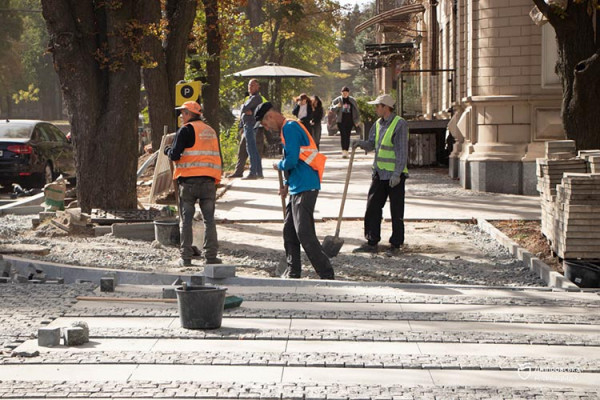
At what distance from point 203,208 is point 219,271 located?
1.56m

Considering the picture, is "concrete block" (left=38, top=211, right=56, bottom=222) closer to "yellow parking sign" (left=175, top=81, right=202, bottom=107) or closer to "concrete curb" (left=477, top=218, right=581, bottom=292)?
"yellow parking sign" (left=175, top=81, right=202, bottom=107)

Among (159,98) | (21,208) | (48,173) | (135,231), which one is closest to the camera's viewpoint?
(135,231)

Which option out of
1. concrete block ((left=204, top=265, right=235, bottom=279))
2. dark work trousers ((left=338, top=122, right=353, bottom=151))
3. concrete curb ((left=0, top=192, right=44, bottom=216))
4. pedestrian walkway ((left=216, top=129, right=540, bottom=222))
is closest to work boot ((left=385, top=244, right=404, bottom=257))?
concrete block ((left=204, top=265, right=235, bottom=279))

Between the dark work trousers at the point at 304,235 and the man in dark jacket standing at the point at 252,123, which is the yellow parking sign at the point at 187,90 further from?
the man in dark jacket standing at the point at 252,123

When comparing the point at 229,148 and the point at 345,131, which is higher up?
the point at 345,131

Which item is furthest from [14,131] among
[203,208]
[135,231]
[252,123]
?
[203,208]

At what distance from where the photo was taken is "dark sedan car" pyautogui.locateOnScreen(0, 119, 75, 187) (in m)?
23.0

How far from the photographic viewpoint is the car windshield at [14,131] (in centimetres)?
2356

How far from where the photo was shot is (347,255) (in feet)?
42.7

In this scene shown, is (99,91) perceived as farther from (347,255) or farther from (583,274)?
(583,274)

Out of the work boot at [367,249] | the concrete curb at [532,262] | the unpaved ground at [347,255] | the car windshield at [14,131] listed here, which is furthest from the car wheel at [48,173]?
the work boot at [367,249]

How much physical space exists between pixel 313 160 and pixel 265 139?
24273mm

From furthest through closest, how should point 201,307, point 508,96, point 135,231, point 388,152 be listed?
point 508,96 < point 135,231 < point 388,152 < point 201,307

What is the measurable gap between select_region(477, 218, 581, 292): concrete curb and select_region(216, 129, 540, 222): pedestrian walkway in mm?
1725
